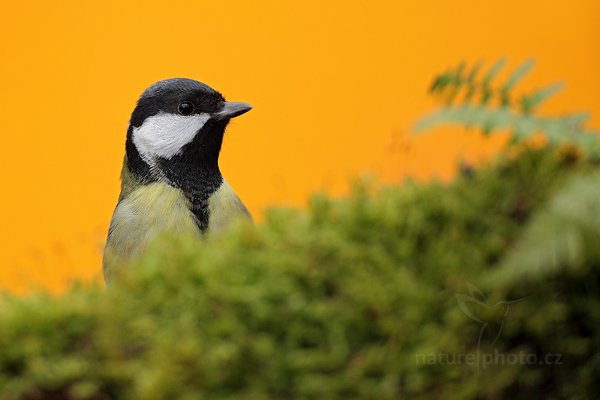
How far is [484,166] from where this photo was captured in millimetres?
1280

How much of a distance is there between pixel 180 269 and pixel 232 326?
15cm

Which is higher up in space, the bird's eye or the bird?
the bird's eye

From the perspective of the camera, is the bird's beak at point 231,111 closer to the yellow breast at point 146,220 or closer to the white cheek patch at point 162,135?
the white cheek patch at point 162,135

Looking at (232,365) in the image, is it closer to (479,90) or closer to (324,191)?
(324,191)

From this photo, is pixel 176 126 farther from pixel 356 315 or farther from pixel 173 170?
pixel 356 315

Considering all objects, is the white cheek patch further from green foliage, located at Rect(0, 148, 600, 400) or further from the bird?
green foliage, located at Rect(0, 148, 600, 400)

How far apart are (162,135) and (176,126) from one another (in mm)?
74

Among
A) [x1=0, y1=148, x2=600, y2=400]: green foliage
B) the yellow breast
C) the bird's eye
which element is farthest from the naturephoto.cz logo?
the bird's eye

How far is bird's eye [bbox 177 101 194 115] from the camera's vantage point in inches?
129

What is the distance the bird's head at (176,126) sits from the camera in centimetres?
321

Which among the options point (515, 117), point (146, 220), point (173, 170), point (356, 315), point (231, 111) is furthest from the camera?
point (231, 111)

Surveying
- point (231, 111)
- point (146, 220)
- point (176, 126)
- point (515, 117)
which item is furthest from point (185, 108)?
point (515, 117)

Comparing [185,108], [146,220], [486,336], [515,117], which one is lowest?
[486,336]

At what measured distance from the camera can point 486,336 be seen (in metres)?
1.12
